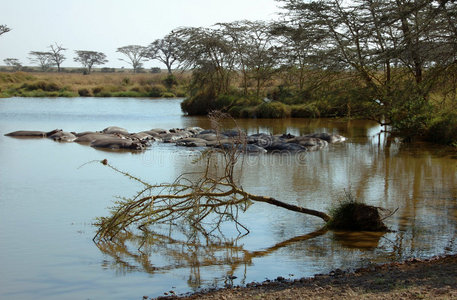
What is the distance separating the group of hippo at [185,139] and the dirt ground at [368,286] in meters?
9.66

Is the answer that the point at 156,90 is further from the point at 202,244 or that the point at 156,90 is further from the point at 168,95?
the point at 202,244

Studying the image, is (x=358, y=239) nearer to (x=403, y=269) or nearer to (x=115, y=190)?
(x=403, y=269)

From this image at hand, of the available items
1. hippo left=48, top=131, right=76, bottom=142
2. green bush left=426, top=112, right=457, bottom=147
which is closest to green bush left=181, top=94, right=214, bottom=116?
hippo left=48, top=131, right=76, bottom=142

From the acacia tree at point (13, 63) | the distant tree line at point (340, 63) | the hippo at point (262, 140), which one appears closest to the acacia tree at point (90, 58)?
the acacia tree at point (13, 63)

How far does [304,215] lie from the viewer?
8438 millimetres

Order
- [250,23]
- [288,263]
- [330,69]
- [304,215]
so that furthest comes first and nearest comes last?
[250,23] < [330,69] < [304,215] < [288,263]

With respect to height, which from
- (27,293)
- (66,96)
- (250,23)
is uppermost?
(250,23)

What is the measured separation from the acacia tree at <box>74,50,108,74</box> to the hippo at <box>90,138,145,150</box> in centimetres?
6733

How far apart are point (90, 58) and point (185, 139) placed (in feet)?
224

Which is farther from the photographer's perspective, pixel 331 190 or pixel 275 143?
pixel 275 143

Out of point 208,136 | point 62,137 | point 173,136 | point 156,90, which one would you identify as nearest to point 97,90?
point 156,90

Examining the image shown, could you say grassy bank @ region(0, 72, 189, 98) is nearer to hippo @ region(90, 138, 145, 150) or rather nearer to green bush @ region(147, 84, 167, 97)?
green bush @ region(147, 84, 167, 97)

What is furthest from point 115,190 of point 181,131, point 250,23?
point 250,23

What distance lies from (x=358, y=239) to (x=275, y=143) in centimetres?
917
